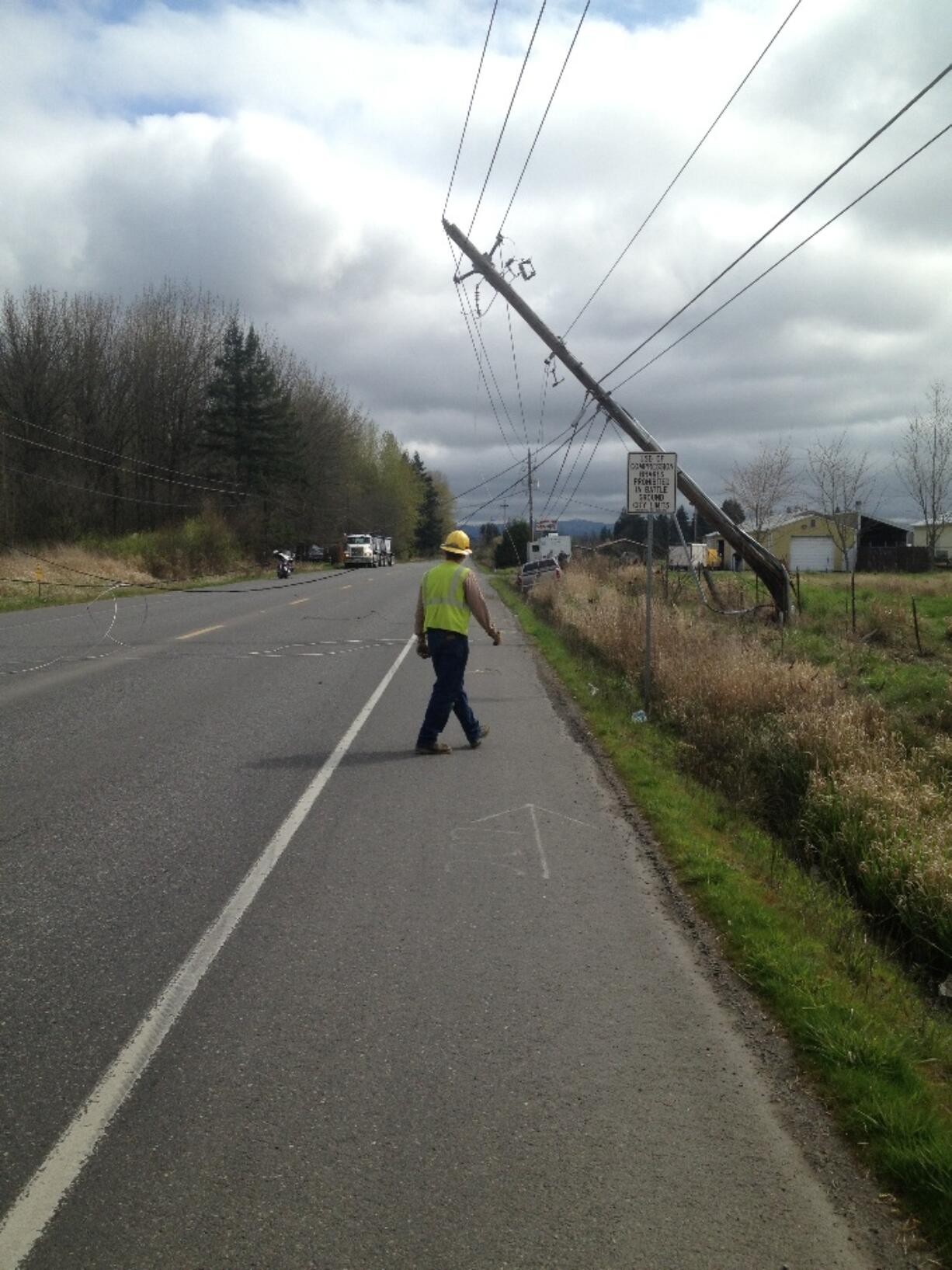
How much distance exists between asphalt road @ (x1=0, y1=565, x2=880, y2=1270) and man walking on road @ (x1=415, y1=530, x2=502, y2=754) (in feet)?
3.24

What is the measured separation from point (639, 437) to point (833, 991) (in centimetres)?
2044

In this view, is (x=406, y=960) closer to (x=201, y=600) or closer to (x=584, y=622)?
(x=584, y=622)

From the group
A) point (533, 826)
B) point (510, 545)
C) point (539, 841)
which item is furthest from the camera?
point (510, 545)

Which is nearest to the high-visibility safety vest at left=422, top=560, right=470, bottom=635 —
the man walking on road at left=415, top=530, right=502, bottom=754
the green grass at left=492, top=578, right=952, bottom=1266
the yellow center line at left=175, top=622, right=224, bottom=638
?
the man walking on road at left=415, top=530, right=502, bottom=754

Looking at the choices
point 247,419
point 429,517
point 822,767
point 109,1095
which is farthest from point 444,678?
point 429,517

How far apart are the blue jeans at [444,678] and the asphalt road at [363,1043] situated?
95cm

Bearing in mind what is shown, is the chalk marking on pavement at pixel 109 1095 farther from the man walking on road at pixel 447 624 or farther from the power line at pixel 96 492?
the power line at pixel 96 492

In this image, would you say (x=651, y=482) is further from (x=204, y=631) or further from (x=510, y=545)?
(x=510, y=545)

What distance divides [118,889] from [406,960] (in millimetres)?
1809

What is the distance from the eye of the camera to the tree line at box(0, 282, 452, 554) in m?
52.1

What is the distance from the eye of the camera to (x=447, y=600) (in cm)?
961

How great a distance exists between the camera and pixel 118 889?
580cm

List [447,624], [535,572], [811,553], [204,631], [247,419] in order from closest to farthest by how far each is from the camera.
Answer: [447,624]
[204,631]
[535,572]
[247,419]
[811,553]

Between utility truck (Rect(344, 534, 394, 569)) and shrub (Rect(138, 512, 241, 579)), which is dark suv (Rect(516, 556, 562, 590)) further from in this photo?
utility truck (Rect(344, 534, 394, 569))
